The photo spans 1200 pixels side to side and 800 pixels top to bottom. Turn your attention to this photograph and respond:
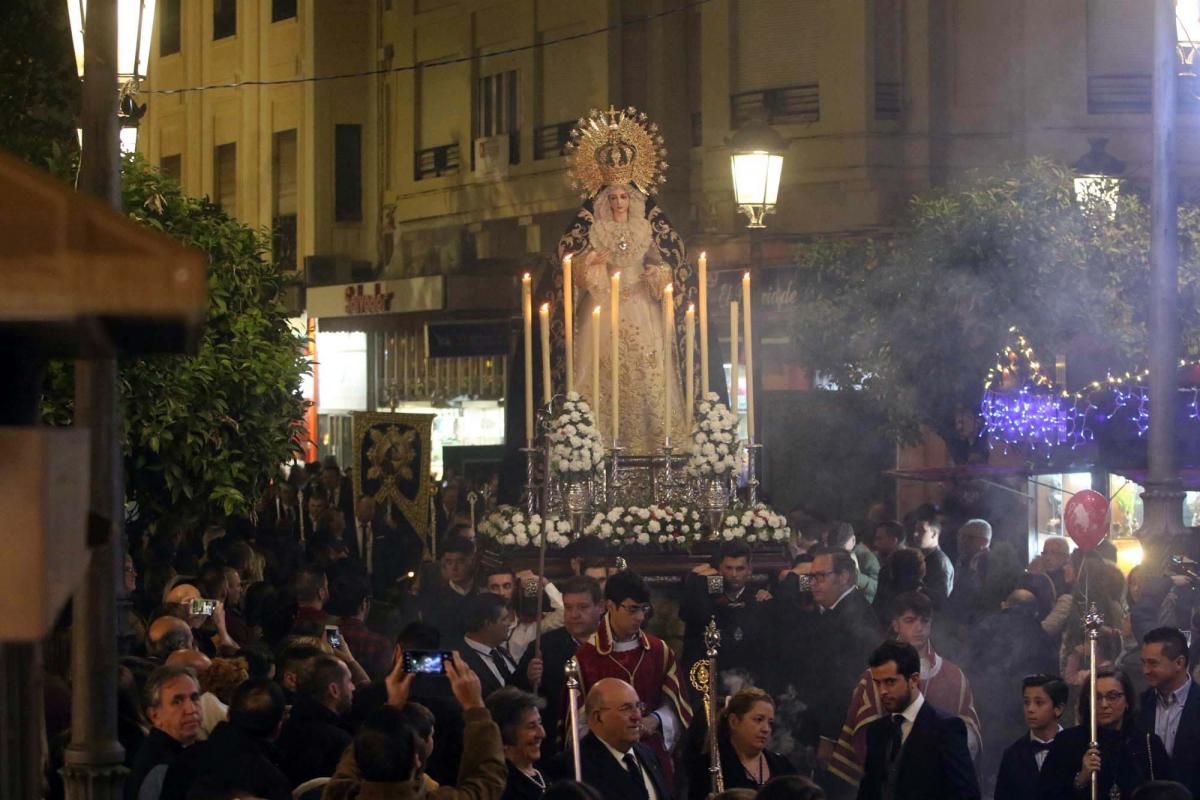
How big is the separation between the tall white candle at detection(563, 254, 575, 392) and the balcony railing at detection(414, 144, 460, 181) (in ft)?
58.1

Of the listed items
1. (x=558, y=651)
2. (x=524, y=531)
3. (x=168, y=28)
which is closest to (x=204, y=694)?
(x=558, y=651)

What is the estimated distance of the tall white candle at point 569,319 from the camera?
1566 cm

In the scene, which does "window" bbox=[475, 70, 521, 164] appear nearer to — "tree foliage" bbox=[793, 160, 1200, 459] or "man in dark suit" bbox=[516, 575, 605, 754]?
"tree foliage" bbox=[793, 160, 1200, 459]

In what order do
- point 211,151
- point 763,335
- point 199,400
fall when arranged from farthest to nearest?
point 211,151, point 763,335, point 199,400

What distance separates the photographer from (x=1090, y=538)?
14.8 metres

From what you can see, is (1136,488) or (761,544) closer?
(761,544)

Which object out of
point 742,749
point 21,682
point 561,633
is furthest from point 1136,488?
point 21,682

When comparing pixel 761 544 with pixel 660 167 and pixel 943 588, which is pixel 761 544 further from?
pixel 660 167

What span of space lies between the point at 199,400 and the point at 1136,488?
998 centimetres

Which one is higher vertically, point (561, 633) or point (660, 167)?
point (660, 167)

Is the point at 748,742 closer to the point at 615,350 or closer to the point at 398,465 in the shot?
the point at 615,350

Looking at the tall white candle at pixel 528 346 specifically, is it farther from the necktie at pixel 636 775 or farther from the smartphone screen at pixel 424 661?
the necktie at pixel 636 775

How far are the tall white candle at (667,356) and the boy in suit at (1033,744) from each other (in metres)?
6.51

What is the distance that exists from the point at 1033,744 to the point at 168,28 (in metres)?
35.8
